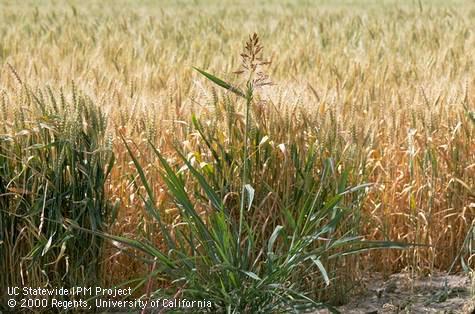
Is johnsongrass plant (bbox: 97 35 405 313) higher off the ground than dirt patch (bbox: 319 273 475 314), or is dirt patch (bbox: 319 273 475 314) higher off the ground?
johnsongrass plant (bbox: 97 35 405 313)

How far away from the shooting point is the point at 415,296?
3553 mm

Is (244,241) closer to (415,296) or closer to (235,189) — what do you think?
(235,189)

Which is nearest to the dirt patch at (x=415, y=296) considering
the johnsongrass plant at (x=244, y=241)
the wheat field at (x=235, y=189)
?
the wheat field at (x=235, y=189)

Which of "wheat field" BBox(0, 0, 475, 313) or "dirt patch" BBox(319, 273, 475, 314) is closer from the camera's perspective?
"wheat field" BBox(0, 0, 475, 313)

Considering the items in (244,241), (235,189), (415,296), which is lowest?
(415,296)

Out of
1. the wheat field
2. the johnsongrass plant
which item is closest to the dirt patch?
the wheat field

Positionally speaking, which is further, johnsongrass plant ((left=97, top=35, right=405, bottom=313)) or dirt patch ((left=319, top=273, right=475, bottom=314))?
dirt patch ((left=319, top=273, right=475, bottom=314))

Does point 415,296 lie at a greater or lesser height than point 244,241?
lesser

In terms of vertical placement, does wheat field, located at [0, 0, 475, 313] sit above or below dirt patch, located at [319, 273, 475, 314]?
above

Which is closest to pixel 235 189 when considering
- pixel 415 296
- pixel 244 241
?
pixel 244 241

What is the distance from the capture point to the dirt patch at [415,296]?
134 inches

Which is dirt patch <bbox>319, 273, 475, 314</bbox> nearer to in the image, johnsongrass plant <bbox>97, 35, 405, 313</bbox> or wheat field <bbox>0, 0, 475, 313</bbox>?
wheat field <bbox>0, 0, 475, 313</bbox>

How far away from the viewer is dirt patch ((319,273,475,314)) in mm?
3408

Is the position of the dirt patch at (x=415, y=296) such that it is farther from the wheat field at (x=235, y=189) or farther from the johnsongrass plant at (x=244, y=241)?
the johnsongrass plant at (x=244, y=241)
